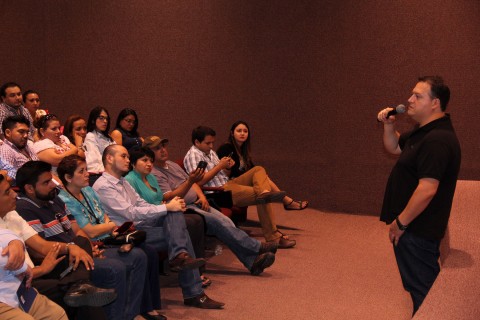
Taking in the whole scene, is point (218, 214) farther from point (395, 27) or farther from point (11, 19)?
point (11, 19)

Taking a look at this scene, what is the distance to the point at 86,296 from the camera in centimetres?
317

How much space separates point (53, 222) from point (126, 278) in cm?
56

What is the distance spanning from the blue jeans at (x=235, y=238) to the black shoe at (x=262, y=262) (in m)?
0.04

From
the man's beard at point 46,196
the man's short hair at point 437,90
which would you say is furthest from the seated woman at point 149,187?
the man's short hair at point 437,90

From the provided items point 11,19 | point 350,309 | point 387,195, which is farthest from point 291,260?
point 11,19

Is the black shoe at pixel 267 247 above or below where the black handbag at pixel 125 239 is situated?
below


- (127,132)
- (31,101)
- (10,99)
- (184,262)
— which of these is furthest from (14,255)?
(31,101)

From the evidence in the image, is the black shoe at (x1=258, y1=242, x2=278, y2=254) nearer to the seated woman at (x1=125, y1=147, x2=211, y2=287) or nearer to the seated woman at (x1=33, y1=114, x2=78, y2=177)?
the seated woman at (x1=125, y1=147, x2=211, y2=287)

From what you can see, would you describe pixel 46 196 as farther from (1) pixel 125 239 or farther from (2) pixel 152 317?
(2) pixel 152 317

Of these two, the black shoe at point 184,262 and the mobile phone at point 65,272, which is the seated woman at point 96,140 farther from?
→ the mobile phone at point 65,272

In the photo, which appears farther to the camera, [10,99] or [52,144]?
[10,99]

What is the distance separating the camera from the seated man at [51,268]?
3.09 metres

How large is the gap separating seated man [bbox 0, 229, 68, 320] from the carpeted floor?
1.28 meters

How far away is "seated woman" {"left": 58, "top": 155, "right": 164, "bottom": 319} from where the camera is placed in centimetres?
383
